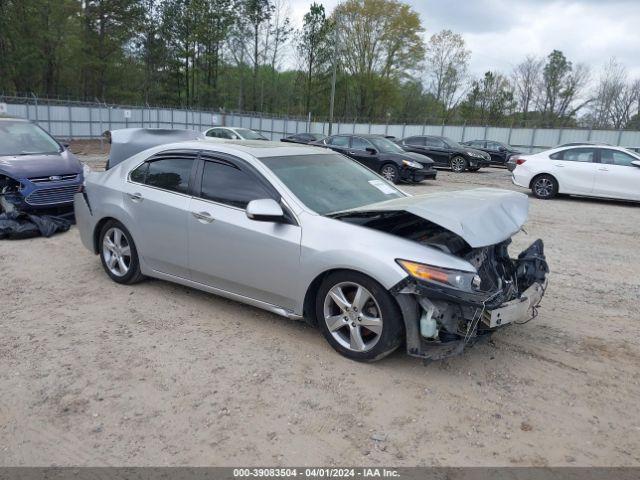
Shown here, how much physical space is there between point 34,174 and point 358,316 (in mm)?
6454

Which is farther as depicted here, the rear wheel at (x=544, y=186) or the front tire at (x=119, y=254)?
the rear wheel at (x=544, y=186)

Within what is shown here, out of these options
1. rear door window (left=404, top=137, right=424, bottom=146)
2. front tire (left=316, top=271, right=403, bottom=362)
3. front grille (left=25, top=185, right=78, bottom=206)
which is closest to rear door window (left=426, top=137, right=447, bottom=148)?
rear door window (left=404, top=137, right=424, bottom=146)

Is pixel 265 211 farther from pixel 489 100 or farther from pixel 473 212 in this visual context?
pixel 489 100

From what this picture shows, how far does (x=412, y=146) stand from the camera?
72.7 feet

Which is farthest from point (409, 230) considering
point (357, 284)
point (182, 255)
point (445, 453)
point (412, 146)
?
point (412, 146)

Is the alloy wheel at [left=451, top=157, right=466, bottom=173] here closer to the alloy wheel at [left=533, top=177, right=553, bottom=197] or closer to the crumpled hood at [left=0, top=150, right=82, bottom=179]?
the alloy wheel at [left=533, top=177, right=553, bottom=197]

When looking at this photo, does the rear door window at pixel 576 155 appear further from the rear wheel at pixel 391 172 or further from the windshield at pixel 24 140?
the windshield at pixel 24 140

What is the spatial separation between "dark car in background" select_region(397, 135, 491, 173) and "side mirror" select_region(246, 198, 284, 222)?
1828 centimetres

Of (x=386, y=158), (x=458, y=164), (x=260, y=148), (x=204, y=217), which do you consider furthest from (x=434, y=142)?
(x=204, y=217)

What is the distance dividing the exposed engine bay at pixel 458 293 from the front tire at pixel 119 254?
8.15 ft

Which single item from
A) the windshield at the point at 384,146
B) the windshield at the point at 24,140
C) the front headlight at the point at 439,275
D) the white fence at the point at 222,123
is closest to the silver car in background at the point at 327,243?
the front headlight at the point at 439,275

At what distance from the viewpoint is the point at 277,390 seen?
11.3 feet

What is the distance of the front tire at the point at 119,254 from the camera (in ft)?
17.2

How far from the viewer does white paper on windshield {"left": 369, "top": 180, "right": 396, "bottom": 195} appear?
16.2ft
